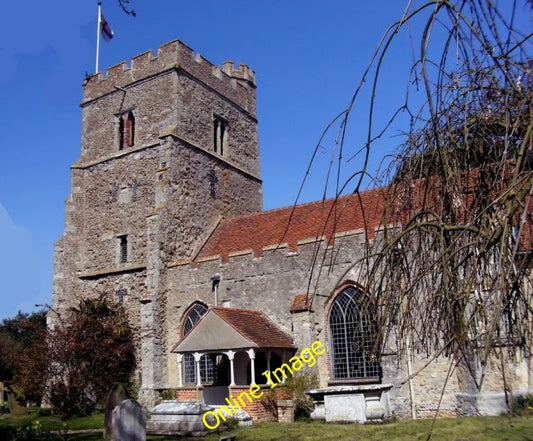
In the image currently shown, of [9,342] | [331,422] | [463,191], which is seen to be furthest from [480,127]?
[9,342]

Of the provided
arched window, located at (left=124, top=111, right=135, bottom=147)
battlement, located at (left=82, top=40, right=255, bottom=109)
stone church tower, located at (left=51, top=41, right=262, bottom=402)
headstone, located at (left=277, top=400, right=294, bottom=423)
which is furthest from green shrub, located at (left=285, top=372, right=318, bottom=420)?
battlement, located at (left=82, top=40, right=255, bottom=109)

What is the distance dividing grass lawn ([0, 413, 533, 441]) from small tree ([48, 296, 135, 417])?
5.48 metres

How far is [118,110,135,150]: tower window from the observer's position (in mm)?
26281

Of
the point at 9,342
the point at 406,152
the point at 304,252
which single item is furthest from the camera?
the point at 9,342

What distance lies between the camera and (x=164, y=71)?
25.3 m

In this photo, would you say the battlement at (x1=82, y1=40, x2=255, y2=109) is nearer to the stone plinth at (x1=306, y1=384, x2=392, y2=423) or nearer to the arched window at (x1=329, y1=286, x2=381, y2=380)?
the arched window at (x1=329, y1=286, x2=381, y2=380)

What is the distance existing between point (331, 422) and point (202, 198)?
1225 cm

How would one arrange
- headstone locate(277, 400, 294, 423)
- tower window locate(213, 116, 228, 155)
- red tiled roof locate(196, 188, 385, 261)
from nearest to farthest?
headstone locate(277, 400, 294, 423) < red tiled roof locate(196, 188, 385, 261) < tower window locate(213, 116, 228, 155)

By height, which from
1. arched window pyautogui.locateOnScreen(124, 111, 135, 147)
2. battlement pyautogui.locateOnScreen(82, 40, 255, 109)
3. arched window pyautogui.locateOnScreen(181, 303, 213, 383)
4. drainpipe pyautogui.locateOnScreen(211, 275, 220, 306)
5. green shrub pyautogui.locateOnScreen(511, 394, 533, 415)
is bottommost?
green shrub pyautogui.locateOnScreen(511, 394, 533, 415)

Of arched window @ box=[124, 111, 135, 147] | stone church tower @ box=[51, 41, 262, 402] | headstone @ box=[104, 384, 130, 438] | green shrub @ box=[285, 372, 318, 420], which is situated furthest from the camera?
arched window @ box=[124, 111, 135, 147]

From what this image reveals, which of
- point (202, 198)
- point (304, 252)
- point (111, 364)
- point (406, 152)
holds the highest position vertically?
point (202, 198)

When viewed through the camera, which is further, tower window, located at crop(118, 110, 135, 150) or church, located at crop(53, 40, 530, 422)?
tower window, located at crop(118, 110, 135, 150)

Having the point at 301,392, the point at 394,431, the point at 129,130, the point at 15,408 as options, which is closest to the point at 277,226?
the point at 301,392

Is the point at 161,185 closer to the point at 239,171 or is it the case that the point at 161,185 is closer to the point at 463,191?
the point at 239,171
